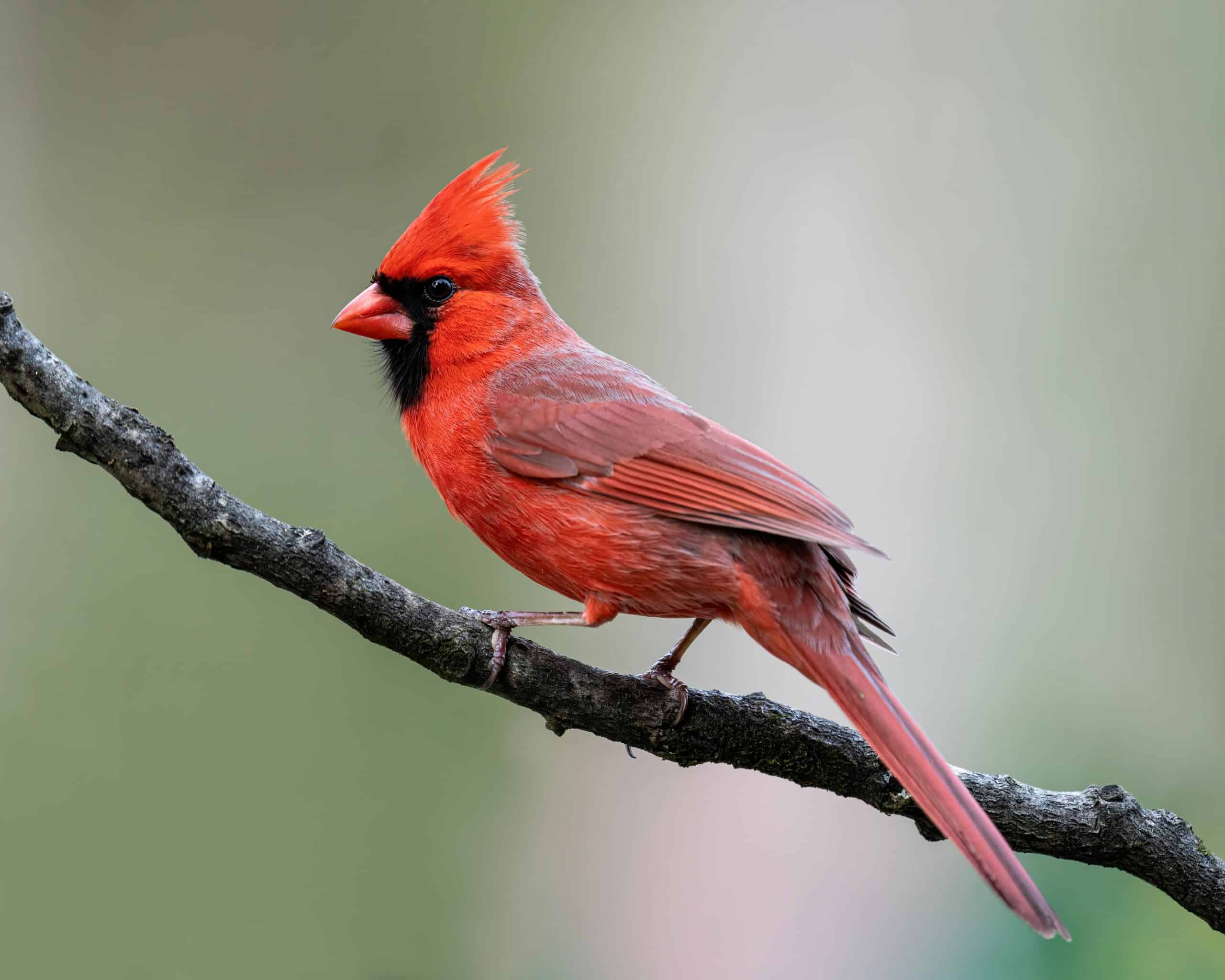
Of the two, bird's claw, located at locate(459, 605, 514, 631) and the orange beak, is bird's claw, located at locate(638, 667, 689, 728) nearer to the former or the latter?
bird's claw, located at locate(459, 605, 514, 631)

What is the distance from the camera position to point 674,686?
7.10 feet

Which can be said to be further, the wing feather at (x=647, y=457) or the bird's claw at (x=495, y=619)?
the wing feather at (x=647, y=457)

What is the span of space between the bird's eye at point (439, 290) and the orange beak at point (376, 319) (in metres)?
0.07

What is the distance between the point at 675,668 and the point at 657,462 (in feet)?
1.31

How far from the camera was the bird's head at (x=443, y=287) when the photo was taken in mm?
2414

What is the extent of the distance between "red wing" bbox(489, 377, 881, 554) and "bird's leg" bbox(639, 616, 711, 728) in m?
0.26

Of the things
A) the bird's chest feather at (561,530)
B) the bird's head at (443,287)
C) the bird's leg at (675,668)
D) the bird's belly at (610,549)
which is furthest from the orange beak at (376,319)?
the bird's leg at (675,668)

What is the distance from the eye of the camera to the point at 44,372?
1.62 meters

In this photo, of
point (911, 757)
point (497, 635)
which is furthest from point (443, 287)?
point (911, 757)

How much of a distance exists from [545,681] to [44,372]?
3.08ft

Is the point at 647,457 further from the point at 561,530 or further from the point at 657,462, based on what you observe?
the point at 561,530

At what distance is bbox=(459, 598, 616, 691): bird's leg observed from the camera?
1.98 meters

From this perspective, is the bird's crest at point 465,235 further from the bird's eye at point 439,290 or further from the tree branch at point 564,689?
the tree branch at point 564,689

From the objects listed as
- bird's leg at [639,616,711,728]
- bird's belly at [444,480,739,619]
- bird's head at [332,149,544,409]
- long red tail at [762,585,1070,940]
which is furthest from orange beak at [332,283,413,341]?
long red tail at [762,585,1070,940]
